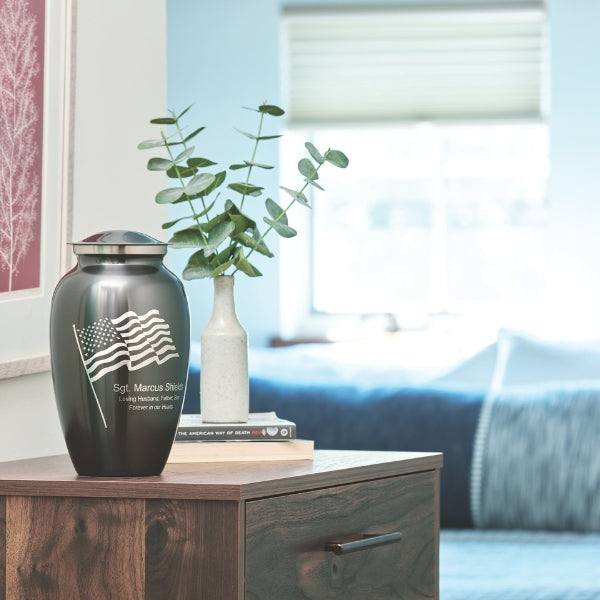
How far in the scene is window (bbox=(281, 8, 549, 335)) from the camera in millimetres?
5680

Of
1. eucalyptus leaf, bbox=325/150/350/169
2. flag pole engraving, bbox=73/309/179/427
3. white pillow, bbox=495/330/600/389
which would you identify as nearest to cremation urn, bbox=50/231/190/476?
flag pole engraving, bbox=73/309/179/427

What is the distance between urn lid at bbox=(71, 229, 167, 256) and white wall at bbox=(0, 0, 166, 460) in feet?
0.99

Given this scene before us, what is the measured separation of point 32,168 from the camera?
1.43 metres

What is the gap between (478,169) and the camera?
227 inches

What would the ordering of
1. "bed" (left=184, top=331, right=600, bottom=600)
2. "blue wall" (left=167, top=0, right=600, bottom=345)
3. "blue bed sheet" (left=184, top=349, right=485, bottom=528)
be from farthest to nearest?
"blue wall" (left=167, top=0, right=600, bottom=345) < "blue bed sheet" (left=184, top=349, right=485, bottom=528) < "bed" (left=184, top=331, right=600, bottom=600)

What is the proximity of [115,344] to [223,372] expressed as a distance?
26 centimetres

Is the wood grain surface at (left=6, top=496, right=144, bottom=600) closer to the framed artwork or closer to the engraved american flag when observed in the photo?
the engraved american flag

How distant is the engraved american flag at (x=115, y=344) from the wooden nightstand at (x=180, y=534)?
0.37 ft

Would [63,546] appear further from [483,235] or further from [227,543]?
[483,235]

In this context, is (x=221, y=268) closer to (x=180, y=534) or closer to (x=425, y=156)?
(x=180, y=534)

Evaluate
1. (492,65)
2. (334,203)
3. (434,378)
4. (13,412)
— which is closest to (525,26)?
(492,65)

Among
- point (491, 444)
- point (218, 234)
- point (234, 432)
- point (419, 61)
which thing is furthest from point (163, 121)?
point (419, 61)

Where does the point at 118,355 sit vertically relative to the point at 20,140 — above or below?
below

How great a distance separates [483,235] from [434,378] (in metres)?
2.77
